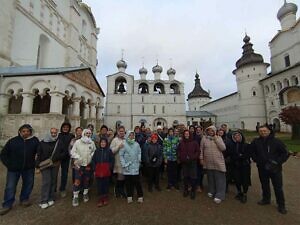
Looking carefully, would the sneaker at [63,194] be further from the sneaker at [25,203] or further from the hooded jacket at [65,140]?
the hooded jacket at [65,140]

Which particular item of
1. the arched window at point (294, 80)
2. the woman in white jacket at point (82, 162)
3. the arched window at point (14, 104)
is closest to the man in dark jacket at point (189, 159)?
the woman in white jacket at point (82, 162)

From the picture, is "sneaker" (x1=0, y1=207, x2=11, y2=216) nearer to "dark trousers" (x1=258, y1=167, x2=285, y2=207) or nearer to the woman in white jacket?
the woman in white jacket

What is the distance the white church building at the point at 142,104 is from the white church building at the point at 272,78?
1277 cm

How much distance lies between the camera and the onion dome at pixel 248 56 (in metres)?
34.8

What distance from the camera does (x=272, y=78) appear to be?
31.0m

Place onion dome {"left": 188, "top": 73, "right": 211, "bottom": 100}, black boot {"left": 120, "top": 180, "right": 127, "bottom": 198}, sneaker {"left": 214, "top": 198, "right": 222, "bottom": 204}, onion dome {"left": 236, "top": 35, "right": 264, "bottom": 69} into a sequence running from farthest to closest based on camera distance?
onion dome {"left": 188, "top": 73, "right": 211, "bottom": 100} → onion dome {"left": 236, "top": 35, "right": 264, "bottom": 69} → black boot {"left": 120, "top": 180, "right": 127, "bottom": 198} → sneaker {"left": 214, "top": 198, "right": 222, "bottom": 204}

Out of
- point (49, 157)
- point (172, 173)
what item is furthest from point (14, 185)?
point (172, 173)

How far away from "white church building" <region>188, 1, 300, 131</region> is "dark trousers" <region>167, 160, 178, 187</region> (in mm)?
29305

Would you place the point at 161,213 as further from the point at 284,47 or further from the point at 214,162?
the point at 284,47

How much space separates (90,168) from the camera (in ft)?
14.2

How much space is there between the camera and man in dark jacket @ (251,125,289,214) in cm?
378

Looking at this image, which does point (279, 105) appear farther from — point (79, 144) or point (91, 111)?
point (79, 144)

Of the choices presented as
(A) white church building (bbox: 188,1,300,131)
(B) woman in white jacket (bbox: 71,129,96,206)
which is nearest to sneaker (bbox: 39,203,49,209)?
(B) woman in white jacket (bbox: 71,129,96,206)

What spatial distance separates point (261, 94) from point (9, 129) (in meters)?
39.6
